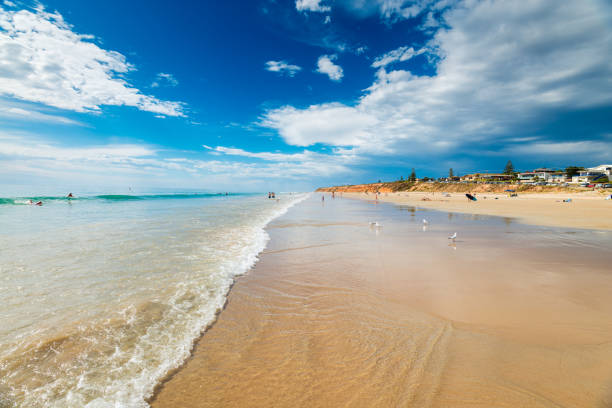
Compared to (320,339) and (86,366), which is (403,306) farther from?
(86,366)

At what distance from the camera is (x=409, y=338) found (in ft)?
12.3

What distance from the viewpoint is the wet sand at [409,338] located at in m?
2.73

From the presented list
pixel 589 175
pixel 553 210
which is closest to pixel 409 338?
pixel 553 210

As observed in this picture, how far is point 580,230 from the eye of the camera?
43.3 feet

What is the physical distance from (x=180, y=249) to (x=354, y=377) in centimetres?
854

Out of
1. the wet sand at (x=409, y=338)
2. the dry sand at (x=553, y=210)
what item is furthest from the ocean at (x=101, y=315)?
the dry sand at (x=553, y=210)

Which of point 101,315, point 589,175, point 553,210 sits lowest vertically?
point 101,315

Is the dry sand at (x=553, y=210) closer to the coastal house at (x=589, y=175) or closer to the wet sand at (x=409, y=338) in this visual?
the wet sand at (x=409, y=338)

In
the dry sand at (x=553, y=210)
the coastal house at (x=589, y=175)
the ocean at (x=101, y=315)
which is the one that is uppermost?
the coastal house at (x=589, y=175)

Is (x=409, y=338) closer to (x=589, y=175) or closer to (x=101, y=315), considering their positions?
(x=101, y=315)

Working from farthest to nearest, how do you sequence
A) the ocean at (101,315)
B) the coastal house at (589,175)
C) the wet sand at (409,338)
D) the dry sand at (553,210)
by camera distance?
the coastal house at (589,175) < the dry sand at (553,210) < the ocean at (101,315) < the wet sand at (409,338)

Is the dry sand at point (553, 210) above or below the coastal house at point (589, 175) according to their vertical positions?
below

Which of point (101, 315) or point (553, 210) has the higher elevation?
point (553, 210)

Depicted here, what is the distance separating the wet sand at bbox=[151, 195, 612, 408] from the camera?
273 centimetres
